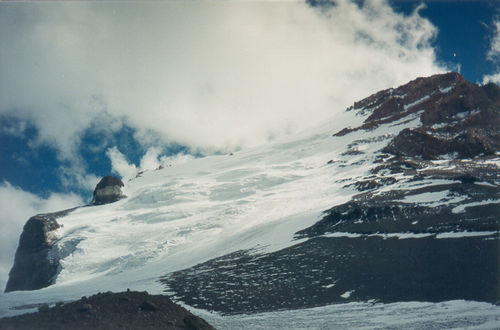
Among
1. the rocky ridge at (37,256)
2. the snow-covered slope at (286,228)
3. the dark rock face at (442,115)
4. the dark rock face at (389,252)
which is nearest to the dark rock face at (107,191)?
the snow-covered slope at (286,228)

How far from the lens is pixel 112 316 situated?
1716cm

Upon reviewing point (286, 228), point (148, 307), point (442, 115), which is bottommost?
point (148, 307)

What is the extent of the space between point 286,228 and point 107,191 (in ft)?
164

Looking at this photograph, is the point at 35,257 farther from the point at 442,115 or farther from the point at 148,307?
the point at 442,115

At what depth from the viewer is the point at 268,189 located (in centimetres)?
6731

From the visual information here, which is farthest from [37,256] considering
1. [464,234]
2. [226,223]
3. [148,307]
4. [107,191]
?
[464,234]

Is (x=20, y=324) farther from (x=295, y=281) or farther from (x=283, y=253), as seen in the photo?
(x=283, y=253)

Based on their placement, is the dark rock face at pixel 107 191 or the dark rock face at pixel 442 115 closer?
the dark rock face at pixel 442 115

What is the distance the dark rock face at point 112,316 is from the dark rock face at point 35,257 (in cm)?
3844

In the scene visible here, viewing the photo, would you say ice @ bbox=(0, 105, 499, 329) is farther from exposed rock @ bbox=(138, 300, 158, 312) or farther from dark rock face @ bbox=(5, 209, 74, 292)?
exposed rock @ bbox=(138, 300, 158, 312)

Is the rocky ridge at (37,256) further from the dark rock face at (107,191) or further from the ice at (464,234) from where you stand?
the ice at (464,234)

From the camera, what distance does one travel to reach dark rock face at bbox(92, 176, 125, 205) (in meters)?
77.3

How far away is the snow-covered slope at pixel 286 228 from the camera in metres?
26.3

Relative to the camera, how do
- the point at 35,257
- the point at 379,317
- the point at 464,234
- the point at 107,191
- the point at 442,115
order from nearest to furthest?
the point at 379,317 → the point at 464,234 → the point at 35,257 → the point at 442,115 → the point at 107,191
